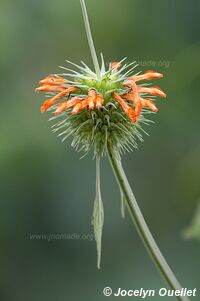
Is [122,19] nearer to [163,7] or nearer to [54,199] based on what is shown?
[163,7]

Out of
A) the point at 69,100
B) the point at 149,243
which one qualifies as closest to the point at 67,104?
the point at 69,100

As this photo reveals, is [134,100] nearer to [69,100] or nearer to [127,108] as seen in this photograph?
[127,108]

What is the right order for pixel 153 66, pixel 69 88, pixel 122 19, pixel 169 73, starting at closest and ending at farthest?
pixel 69 88 → pixel 169 73 → pixel 153 66 → pixel 122 19

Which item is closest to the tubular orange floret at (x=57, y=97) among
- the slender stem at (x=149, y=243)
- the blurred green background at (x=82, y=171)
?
the slender stem at (x=149, y=243)

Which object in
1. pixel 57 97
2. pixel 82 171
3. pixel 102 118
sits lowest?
pixel 82 171

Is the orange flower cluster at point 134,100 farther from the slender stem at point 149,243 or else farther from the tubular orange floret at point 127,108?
the slender stem at point 149,243

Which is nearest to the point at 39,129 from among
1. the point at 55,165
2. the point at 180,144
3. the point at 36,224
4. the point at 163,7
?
the point at 55,165
